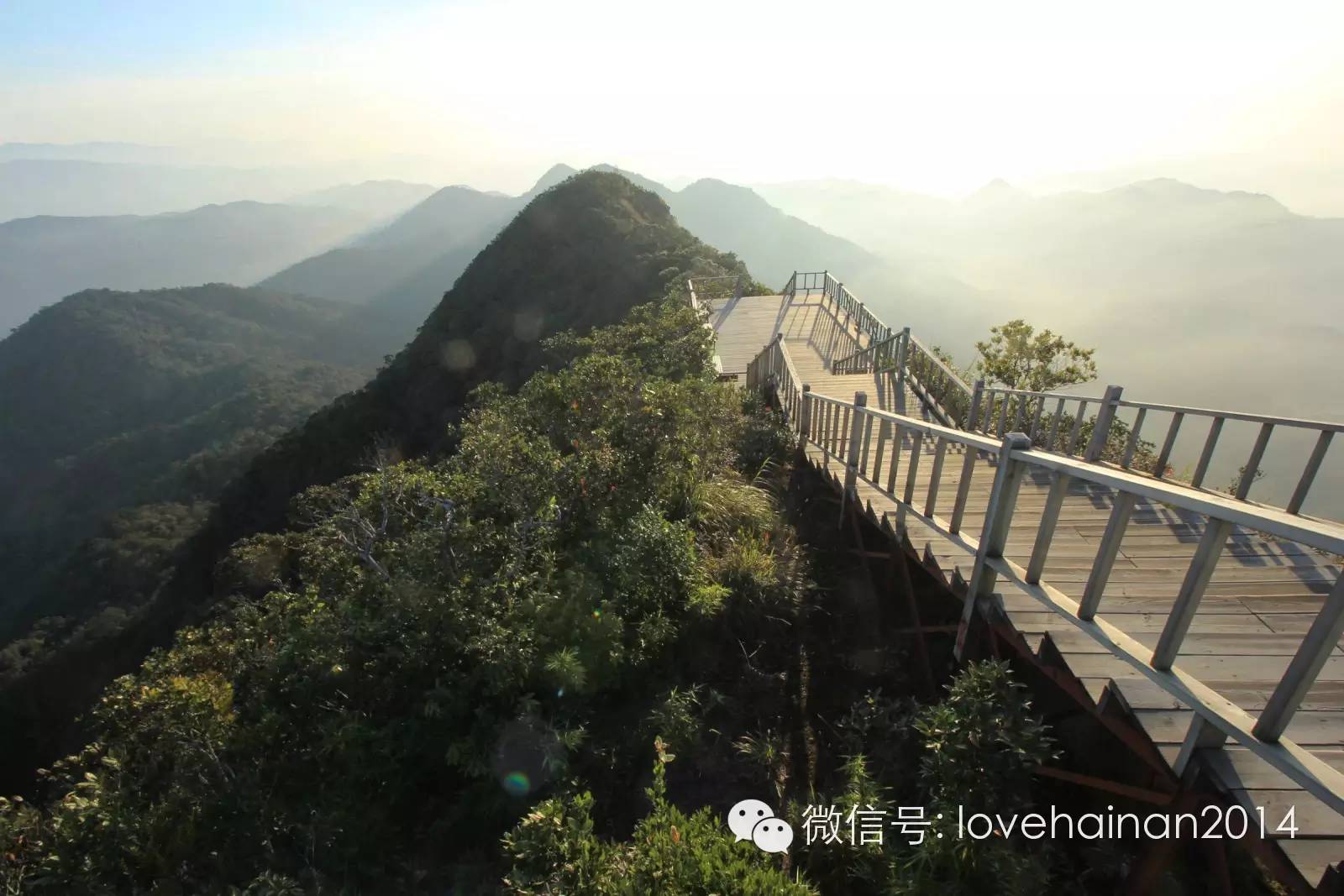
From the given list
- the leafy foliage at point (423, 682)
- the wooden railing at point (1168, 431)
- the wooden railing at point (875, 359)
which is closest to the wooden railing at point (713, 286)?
the wooden railing at point (875, 359)

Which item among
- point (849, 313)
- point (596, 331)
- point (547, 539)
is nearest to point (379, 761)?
point (547, 539)

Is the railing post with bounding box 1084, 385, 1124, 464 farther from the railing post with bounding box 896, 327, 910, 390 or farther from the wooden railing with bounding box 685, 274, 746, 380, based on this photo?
the wooden railing with bounding box 685, 274, 746, 380

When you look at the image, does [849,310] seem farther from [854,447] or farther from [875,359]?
[854,447]

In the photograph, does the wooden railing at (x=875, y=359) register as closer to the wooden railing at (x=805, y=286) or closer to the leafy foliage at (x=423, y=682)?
the leafy foliage at (x=423, y=682)

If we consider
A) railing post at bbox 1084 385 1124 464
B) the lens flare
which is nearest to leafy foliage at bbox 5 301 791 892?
the lens flare

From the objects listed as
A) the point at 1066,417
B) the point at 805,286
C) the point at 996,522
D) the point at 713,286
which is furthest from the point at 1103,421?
the point at 713,286

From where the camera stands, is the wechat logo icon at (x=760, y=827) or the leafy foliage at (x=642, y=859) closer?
the leafy foliage at (x=642, y=859)

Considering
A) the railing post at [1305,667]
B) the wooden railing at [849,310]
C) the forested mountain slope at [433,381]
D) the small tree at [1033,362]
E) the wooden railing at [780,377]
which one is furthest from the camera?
the forested mountain slope at [433,381]
